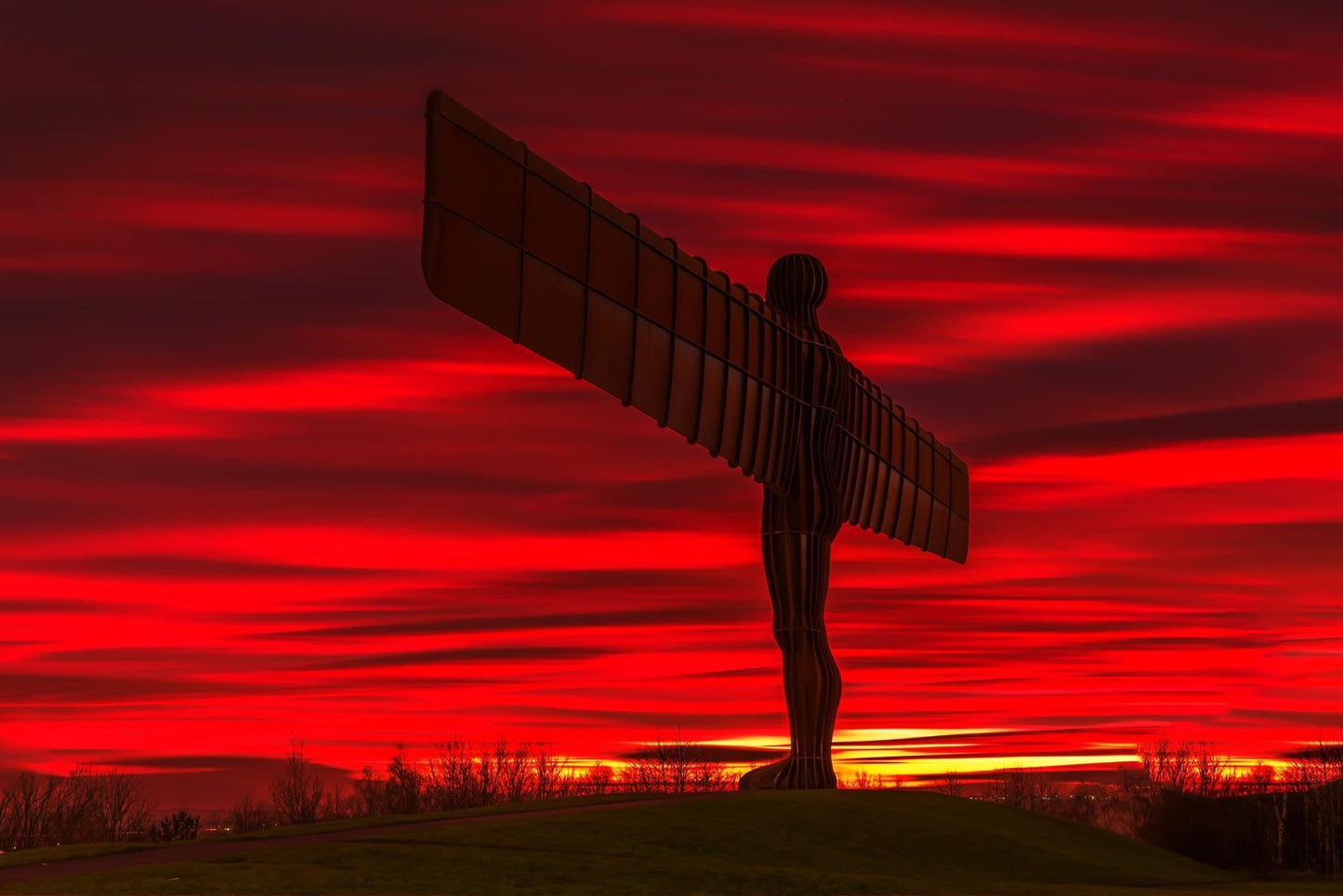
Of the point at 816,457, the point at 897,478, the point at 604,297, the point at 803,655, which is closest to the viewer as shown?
the point at 604,297

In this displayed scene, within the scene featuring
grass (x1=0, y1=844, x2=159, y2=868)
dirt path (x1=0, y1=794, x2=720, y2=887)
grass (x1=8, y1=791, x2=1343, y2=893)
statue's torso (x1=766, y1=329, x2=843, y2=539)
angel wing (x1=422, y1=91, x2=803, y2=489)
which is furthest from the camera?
statue's torso (x1=766, y1=329, x2=843, y2=539)

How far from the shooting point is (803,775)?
26.0 meters

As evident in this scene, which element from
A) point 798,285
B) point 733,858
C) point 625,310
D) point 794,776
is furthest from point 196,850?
point 798,285

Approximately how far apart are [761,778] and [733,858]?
5.35 m

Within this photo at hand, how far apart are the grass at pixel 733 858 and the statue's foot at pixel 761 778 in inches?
56.9

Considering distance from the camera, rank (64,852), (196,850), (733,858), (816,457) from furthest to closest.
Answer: (816,457), (733,858), (64,852), (196,850)

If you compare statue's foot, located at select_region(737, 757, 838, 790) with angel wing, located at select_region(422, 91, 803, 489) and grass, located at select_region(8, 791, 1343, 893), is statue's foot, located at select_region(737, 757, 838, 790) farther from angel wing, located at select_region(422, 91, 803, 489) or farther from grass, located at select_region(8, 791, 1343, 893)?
A: angel wing, located at select_region(422, 91, 803, 489)

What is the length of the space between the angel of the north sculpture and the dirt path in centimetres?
501

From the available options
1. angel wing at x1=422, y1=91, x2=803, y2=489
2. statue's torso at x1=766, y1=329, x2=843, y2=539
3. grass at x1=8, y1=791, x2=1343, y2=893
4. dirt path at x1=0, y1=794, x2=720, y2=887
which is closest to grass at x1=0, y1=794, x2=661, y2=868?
dirt path at x1=0, y1=794, x2=720, y2=887

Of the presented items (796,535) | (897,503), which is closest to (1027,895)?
(796,535)

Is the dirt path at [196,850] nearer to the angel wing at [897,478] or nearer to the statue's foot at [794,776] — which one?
the statue's foot at [794,776]

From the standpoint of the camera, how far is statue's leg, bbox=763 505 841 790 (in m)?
25.9

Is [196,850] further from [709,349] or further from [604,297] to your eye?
[709,349]

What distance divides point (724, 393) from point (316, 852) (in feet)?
33.2
